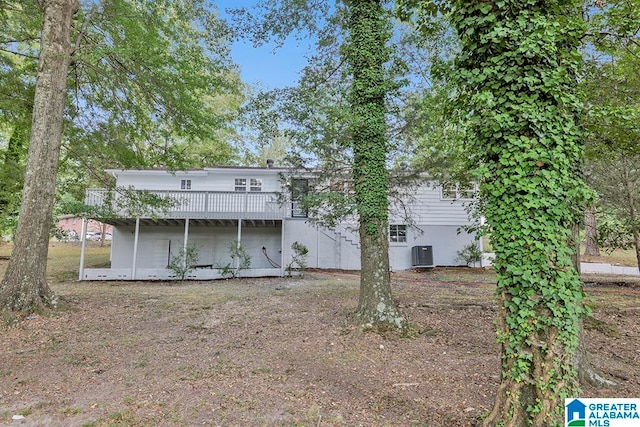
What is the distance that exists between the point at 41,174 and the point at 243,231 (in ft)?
30.1

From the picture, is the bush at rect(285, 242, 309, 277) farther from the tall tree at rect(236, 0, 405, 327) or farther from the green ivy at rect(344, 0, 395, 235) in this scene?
the green ivy at rect(344, 0, 395, 235)

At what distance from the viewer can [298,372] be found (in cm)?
398

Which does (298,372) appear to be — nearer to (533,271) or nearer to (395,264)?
(533,271)

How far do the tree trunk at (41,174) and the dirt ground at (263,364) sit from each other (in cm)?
64

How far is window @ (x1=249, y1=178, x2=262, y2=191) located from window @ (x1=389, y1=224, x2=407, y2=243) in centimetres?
636

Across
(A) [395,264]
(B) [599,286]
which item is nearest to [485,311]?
(B) [599,286]

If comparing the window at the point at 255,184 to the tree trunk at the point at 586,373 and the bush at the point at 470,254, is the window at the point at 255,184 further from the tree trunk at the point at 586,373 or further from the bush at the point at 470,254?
the tree trunk at the point at 586,373

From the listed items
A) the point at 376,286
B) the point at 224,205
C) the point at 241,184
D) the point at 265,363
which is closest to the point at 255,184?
the point at 241,184

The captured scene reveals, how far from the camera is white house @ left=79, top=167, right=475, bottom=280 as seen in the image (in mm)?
12930

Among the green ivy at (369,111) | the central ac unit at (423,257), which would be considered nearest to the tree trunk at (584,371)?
the green ivy at (369,111)

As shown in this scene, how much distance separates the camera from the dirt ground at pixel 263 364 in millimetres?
3062

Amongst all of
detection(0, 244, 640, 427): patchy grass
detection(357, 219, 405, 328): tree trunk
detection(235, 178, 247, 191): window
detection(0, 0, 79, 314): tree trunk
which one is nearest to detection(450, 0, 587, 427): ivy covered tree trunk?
detection(0, 244, 640, 427): patchy grass

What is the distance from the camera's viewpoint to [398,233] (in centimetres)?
1622

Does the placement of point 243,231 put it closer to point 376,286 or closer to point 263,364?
point 376,286
